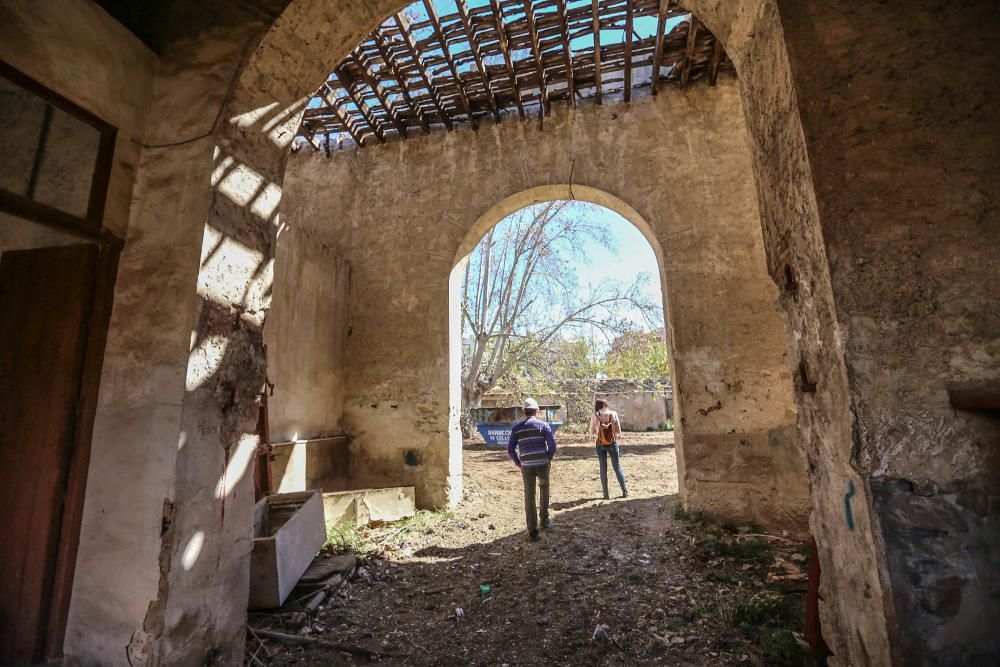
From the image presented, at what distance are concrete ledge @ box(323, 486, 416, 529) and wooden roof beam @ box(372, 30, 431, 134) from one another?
4752 mm

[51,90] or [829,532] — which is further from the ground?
[51,90]

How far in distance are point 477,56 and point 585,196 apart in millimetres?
2180

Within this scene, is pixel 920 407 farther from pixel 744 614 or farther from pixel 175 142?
pixel 175 142

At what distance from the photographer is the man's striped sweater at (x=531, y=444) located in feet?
16.6

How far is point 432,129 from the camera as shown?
6523 mm

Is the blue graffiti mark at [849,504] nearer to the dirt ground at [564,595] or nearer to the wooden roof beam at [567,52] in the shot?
the dirt ground at [564,595]

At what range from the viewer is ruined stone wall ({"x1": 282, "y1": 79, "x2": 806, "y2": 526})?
485 centimetres

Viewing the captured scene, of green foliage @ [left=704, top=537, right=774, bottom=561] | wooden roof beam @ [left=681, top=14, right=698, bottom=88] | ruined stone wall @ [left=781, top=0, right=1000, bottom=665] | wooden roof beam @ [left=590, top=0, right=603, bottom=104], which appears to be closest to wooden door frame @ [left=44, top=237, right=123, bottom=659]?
ruined stone wall @ [left=781, top=0, right=1000, bottom=665]

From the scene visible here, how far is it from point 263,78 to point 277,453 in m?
3.53

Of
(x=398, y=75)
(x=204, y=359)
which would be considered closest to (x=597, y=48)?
(x=398, y=75)

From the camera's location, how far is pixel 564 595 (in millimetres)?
3395

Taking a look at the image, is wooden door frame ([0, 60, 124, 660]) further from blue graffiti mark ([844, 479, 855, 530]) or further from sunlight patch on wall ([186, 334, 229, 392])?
blue graffiti mark ([844, 479, 855, 530])

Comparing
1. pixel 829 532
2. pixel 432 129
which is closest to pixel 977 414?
pixel 829 532

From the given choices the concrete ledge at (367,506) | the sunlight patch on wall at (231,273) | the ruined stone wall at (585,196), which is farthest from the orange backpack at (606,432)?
the sunlight patch on wall at (231,273)
